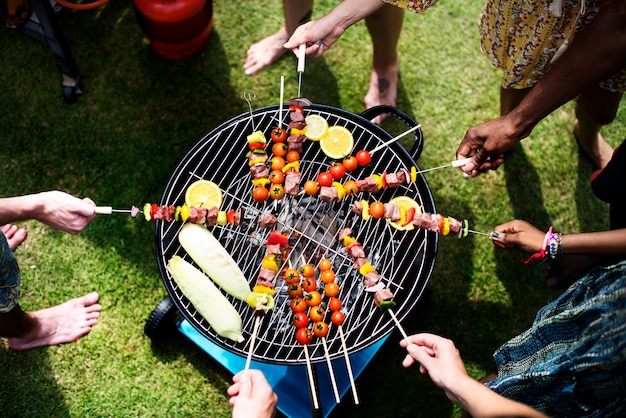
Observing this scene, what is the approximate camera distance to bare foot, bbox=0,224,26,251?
164 inches

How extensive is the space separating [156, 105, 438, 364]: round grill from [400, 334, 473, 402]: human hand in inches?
8.5

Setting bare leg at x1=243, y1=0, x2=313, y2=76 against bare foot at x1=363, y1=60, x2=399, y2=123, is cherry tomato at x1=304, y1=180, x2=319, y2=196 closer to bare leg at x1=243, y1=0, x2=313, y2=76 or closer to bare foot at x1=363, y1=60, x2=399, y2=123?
bare foot at x1=363, y1=60, x2=399, y2=123

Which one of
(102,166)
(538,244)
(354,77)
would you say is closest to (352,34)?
(354,77)

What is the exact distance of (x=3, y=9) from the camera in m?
4.60

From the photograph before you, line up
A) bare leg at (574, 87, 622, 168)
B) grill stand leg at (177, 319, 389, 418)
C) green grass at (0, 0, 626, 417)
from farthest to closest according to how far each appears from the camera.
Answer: green grass at (0, 0, 626, 417), bare leg at (574, 87, 622, 168), grill stand leg at (177, 319, 389, 418)

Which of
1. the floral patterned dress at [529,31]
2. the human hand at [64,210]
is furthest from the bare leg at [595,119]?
the human hand at [64,210]

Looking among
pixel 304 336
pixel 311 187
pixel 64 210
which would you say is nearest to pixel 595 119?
pixel 311 187

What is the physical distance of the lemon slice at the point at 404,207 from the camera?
3170 millimetres

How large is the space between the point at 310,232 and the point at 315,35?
1222mm

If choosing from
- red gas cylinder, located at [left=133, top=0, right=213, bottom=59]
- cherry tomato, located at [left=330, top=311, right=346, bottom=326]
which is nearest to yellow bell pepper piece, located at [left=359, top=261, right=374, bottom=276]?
cherry tomato, located at [left=330, top=311, right=346, bottom=326]

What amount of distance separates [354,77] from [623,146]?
248cm

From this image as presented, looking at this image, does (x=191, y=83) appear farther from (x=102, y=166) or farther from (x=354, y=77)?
(x=354, y=77)

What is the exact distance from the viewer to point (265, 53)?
4.75m

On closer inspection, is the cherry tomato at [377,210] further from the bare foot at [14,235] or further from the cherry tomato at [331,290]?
the bare foot at [14,235]
